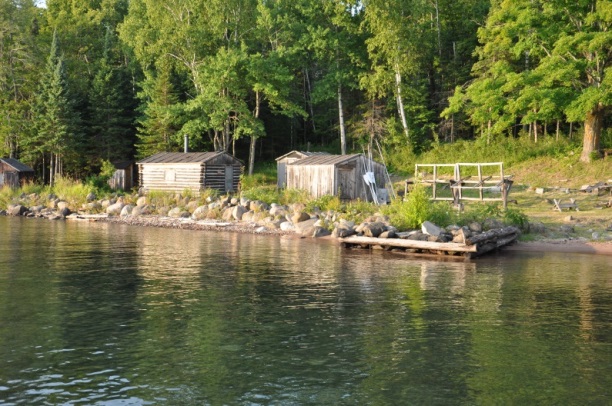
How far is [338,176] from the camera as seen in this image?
39219mm

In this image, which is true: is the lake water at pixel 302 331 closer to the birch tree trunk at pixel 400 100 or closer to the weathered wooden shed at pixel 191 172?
the weathered wooden shed at pixel 191 172

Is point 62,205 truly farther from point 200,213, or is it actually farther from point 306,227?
point 306,227

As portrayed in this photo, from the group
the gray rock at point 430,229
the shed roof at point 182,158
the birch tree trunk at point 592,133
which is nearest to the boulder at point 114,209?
the shed roof at point 182,158

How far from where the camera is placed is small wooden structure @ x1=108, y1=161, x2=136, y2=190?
5422 centimetres

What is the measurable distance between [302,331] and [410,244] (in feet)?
41.4

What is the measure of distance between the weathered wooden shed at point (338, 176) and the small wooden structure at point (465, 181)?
10.8ft

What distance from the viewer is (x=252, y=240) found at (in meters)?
30.5

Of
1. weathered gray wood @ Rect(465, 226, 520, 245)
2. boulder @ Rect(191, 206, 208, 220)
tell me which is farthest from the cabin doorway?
weathered gray wood @ Rect(465, 226, 520, 245)

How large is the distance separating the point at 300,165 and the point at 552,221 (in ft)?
51.7

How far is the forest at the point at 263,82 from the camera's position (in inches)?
2019

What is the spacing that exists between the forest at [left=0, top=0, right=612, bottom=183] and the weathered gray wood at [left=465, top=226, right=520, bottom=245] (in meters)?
17.9

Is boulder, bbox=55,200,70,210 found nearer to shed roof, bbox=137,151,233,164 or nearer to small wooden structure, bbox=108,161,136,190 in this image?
shed roof, bbox=137,151,233,164

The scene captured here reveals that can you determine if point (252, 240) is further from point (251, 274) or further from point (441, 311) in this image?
point (441, 311)

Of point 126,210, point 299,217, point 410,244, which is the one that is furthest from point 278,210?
point 410,244
